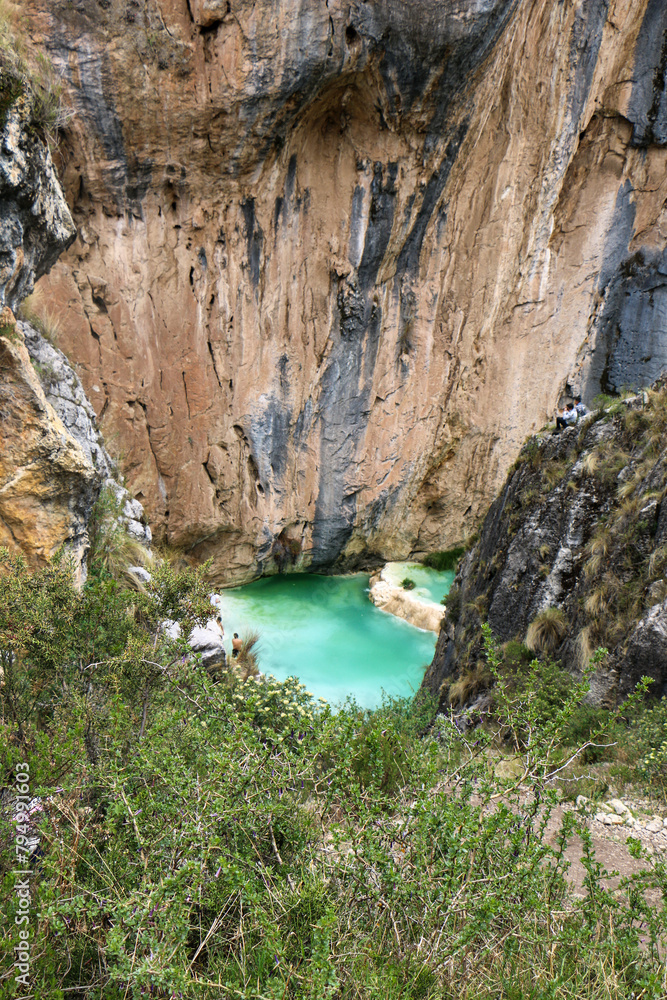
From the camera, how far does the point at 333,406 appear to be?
1270 cm

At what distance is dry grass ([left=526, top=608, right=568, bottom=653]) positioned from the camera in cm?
571

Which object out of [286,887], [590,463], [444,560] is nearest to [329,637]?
[444,560]

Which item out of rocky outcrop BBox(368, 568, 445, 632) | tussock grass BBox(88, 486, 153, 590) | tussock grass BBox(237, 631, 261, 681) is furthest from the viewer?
rocky outcrop BBox(368, 568, 445, 632)

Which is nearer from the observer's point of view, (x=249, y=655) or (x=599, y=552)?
(x=599, y=552)

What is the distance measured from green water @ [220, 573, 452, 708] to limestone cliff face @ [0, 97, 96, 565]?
5.90m

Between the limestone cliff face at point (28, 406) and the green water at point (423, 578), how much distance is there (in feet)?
29.7

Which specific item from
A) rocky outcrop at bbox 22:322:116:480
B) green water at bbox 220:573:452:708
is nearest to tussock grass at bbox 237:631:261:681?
green water at bbox 220:573:452:708

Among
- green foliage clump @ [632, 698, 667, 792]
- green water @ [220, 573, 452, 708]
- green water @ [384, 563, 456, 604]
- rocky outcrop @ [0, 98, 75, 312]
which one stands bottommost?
green water @ [220, 573, 452, 708]

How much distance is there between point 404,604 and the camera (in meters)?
12.3

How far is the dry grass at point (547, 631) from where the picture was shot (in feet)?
18.7

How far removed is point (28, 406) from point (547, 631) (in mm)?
5233

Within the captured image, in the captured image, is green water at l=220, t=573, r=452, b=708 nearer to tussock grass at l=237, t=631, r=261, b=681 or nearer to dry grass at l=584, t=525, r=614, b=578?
tussock grass at l=237, t=631, r=261, b=681

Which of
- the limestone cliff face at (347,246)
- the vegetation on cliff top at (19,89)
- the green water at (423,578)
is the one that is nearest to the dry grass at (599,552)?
the vegetation on cliff top at (19,89)

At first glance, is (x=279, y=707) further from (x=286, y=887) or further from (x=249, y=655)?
(x=249, y=655)
